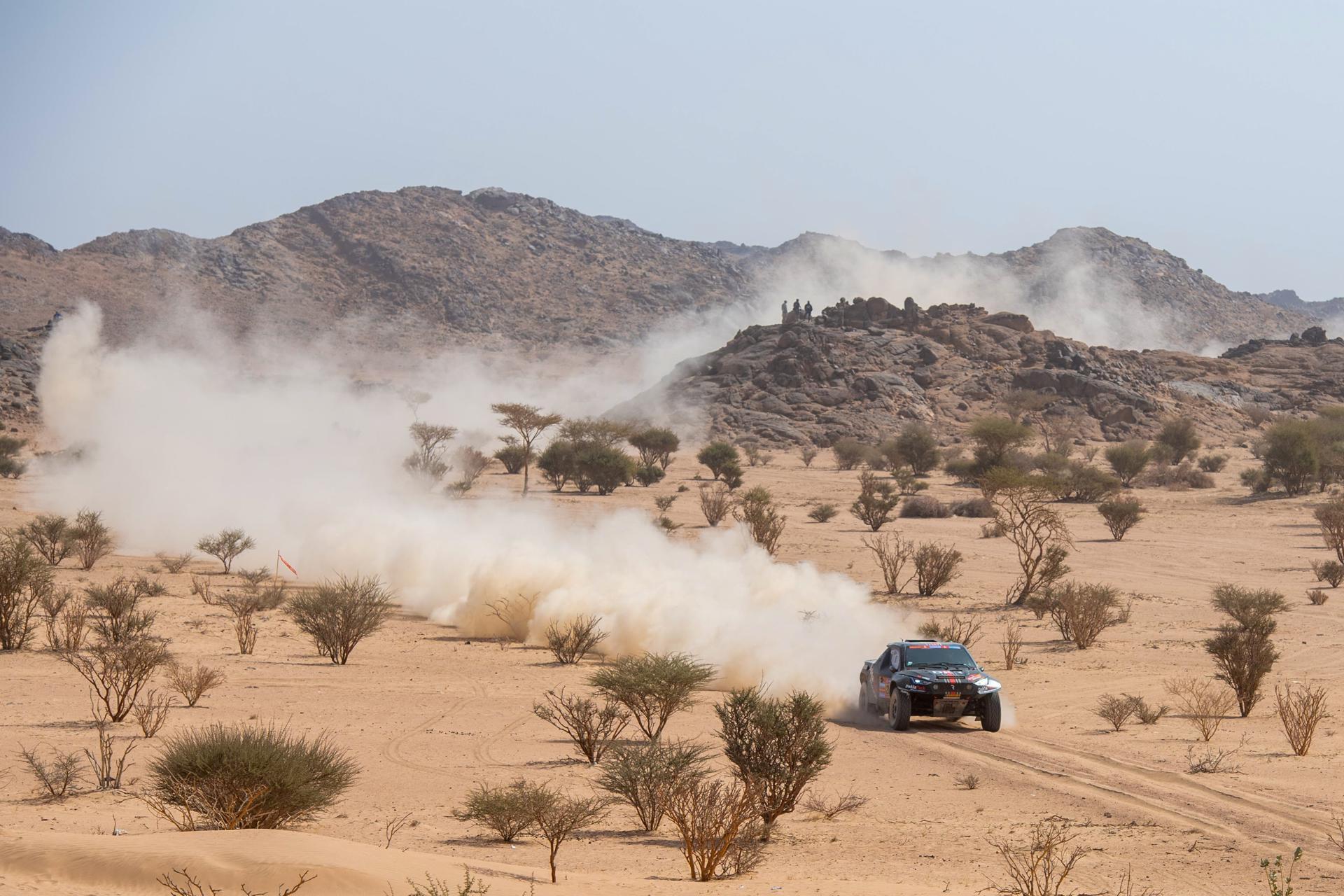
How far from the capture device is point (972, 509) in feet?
161

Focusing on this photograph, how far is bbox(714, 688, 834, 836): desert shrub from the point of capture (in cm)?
1139

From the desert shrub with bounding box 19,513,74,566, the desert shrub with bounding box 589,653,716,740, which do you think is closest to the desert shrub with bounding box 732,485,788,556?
the desert shrub with bounding box 589,653,716,740

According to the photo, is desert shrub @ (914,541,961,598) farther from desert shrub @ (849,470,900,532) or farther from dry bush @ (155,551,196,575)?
dry bush @ (155,551,196,575)

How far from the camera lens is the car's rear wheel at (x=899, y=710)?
16.1 m

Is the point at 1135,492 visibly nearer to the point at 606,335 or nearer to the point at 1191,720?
the point at 1191,720

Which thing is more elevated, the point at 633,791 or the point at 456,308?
the point at 456,308

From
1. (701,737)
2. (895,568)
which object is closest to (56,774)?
(701,737)

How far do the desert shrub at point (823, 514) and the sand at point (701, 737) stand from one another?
1817cm

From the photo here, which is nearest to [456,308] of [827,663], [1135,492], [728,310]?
[728,310]

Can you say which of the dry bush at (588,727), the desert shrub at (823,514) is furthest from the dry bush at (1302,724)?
the desert shrub at (823,514)

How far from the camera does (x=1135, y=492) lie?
56562 mm

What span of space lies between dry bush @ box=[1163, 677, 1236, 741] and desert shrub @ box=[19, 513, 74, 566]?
2781cm

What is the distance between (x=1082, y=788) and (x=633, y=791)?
467 cm

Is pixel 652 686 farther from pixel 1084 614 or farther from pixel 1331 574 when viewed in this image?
pixel 1331 574
